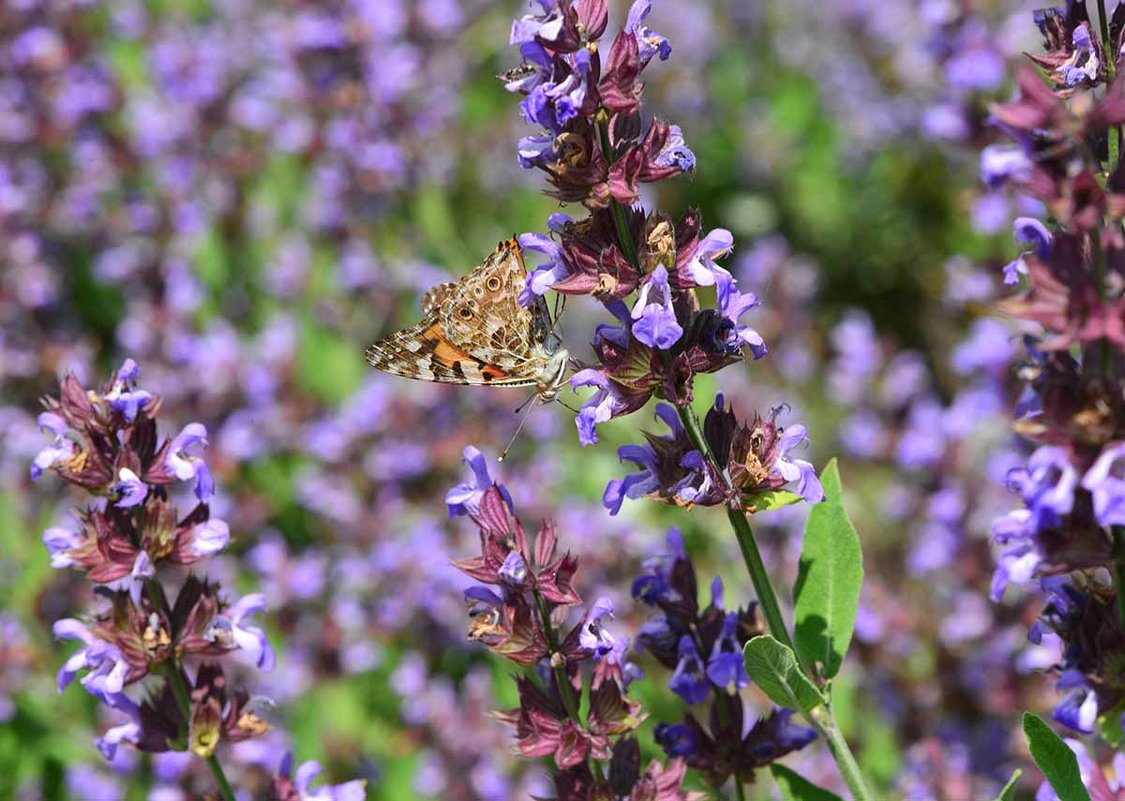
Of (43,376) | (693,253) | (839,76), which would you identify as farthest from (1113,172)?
(839,76)

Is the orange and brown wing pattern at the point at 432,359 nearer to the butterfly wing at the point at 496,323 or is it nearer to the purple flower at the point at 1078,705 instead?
the butterfly wing at the point at 496,323

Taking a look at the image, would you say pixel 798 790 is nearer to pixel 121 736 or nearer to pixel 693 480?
pixel 693 480

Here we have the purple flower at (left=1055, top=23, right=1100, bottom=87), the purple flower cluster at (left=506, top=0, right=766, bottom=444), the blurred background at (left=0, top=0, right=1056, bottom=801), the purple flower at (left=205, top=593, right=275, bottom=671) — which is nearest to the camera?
the purple flower cluster at (left=506, top=0, right=766, bottom=444)

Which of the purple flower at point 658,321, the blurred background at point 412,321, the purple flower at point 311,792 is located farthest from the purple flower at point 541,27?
the blurred background at point 412,321

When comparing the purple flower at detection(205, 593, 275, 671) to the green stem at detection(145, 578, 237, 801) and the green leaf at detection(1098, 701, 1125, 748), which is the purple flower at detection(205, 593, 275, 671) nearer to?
the green stem at detection(145, 578, 237, 801)

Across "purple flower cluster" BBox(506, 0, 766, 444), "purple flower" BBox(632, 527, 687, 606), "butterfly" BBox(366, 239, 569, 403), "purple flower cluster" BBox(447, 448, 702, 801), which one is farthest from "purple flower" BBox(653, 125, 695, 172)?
"butterfly" BBox(366, 239, 569, 403)

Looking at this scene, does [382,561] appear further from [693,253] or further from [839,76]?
[839,76]

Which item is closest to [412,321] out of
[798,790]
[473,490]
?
[473,490]

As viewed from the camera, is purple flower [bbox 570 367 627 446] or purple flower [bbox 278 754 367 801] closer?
purple flower [bbox 570 367 627 446]
